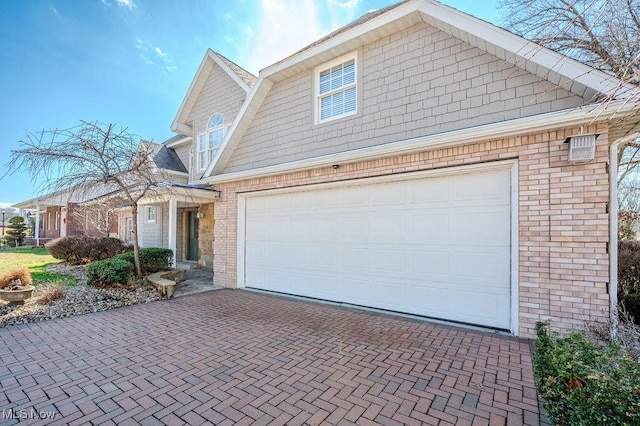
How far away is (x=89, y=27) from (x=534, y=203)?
15.4 m

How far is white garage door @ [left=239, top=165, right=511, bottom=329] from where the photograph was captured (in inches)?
204

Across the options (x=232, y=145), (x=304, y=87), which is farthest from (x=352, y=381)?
(x=232, y=145)

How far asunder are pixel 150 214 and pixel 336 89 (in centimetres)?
1282

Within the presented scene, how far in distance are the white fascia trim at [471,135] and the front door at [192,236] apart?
26.9 feet

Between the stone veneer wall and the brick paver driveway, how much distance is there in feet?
2.52

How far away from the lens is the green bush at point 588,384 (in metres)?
1.88

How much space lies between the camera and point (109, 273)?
7887mm

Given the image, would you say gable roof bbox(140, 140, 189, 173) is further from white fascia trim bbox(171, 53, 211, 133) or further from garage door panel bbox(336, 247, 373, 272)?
garage door panel bbox(336, 247, 373, 272)

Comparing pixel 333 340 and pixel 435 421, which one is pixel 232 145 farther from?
pixel 435 421

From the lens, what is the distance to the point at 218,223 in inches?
369

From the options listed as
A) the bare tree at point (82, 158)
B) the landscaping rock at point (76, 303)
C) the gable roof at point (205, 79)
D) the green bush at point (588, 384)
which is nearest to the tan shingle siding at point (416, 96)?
the green bush at point (588, 384)

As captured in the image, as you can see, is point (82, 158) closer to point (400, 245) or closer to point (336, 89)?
point (336, 89)

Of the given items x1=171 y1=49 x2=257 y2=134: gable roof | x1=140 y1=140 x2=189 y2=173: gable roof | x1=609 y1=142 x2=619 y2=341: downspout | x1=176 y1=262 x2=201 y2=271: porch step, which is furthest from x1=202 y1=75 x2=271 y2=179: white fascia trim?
x1=609 y1=142 x2=619 y2=341: downspout

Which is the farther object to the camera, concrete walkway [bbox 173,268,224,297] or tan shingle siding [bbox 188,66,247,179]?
tan shingle siding [bbox 188,66,247,179]
